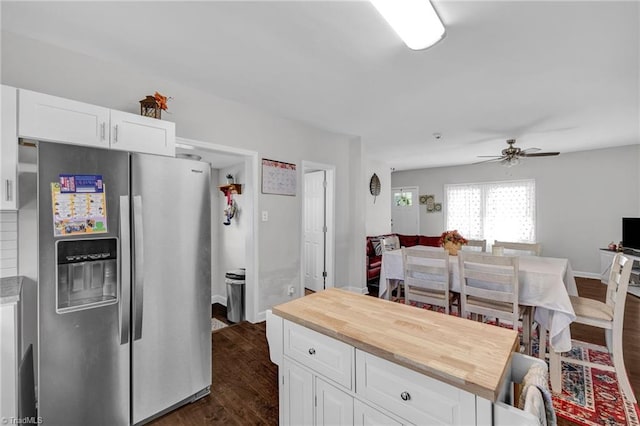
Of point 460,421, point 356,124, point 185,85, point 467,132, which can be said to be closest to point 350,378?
point 460,421

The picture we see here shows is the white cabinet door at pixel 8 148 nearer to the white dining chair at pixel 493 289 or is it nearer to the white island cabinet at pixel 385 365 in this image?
the white island cabinet at pixel 385 365

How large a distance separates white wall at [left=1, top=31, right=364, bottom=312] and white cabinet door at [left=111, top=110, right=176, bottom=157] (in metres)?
0.54

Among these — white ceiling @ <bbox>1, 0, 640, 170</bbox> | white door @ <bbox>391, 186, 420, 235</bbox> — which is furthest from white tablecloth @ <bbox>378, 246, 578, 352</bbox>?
white door @ <bbox>391, 186, 420, 235</bbox>

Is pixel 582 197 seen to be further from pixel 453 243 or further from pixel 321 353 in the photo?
pixel 321 353

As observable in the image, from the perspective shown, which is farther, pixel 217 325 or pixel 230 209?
pixel 230 209

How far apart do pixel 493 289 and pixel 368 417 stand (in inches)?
79.2

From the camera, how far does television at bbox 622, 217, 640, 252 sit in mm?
4590

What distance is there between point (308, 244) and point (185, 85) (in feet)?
9.20

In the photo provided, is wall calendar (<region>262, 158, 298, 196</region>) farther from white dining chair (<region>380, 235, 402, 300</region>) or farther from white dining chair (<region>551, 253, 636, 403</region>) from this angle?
white dining chair (<region>551, 253, 636, 403</region>)

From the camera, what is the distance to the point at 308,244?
4566 millimetres

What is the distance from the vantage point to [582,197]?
554 centimetres

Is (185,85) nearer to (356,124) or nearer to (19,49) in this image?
(19,49)

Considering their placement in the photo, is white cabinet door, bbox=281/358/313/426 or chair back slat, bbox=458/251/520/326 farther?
chair back slat, bbox=458/251/520/326

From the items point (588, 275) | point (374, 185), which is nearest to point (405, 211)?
point (374, 185)
